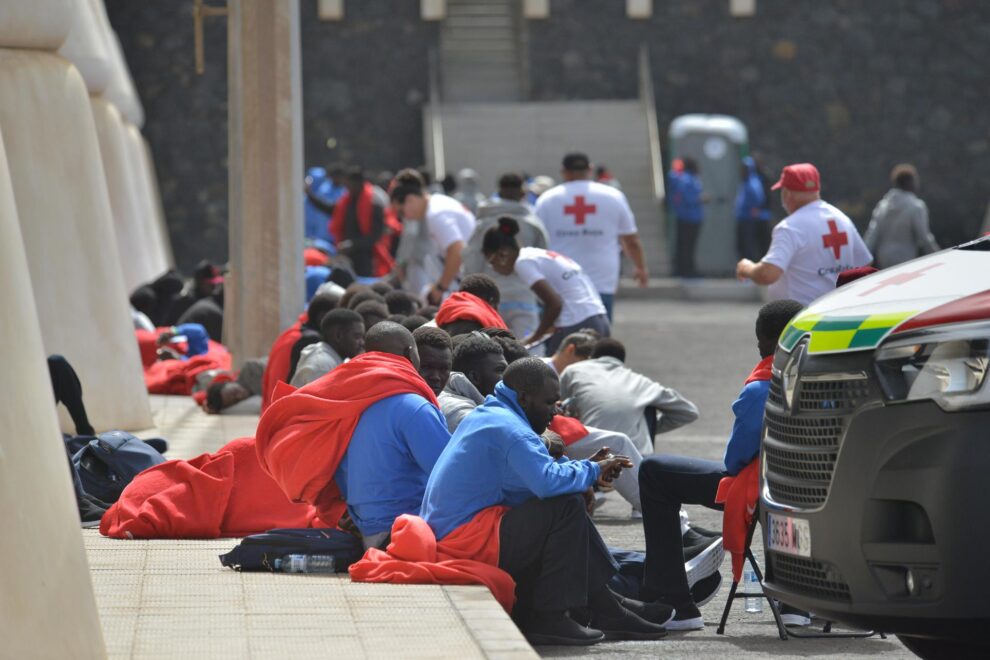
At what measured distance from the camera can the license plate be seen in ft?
17.4

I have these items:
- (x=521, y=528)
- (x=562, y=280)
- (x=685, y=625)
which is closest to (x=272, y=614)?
(x=521, y=528)

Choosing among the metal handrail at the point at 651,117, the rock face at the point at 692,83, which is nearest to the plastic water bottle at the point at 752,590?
the metal handrail at the point at 651,117

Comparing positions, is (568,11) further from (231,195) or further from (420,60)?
(231,195)

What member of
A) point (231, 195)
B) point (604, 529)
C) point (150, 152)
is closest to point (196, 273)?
point (231, 195)

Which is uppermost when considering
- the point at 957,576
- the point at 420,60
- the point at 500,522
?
the point at 957,576

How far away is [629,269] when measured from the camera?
2808 cm

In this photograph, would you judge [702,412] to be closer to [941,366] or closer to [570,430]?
[570,430]

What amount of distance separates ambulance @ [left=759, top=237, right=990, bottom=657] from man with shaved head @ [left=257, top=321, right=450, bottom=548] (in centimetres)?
185

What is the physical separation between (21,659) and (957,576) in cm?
228

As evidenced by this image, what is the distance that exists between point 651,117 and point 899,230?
1340 centimetres

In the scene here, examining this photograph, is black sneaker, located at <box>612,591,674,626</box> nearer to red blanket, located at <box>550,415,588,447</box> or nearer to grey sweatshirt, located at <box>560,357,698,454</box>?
red blanket, located at <box>550,415,588,447</box>

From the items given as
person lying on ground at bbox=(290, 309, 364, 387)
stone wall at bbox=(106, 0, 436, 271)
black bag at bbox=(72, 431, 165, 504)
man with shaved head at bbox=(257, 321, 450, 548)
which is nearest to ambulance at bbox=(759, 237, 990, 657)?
man with shaved head at bbox=(257, 321, 450, 548)

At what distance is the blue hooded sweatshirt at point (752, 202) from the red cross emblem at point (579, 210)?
14.8 meters

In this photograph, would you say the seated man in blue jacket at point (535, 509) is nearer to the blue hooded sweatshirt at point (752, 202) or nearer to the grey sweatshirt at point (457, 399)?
the grey sweatshirt at point (457, 399)
